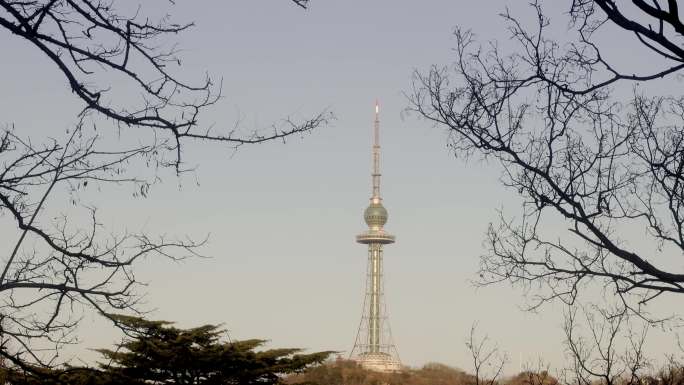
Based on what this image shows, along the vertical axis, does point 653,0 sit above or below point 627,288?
above

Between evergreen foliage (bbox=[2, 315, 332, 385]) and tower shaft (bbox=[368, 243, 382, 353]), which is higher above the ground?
tower shaft (bbox=[368, 243, 382, 353])

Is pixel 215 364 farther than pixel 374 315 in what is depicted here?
No

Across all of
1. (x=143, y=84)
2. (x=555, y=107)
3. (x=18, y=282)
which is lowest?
(x=18, y=282)

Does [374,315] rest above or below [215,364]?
above

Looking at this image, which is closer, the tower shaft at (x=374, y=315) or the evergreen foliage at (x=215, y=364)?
the evergreen foliage at (x=215, y=364)

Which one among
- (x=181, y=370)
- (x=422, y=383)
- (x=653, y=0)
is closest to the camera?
(x=653, y=0)

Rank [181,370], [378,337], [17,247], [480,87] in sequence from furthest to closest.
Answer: [378,337]
[181,370]
[480,87]
[17,247]

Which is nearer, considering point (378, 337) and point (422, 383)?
point (422, 383)

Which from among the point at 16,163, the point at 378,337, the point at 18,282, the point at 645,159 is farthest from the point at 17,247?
the point at 378,337

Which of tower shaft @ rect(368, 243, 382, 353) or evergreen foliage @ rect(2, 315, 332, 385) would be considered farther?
tower shaft @ rect(368, 243, 382, 353)

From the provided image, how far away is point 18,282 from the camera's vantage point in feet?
24.3

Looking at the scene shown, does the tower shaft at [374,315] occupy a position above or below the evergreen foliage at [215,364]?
above

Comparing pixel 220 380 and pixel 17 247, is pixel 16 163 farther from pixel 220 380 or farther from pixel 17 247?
pixel 220 380

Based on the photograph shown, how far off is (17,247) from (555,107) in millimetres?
4679
